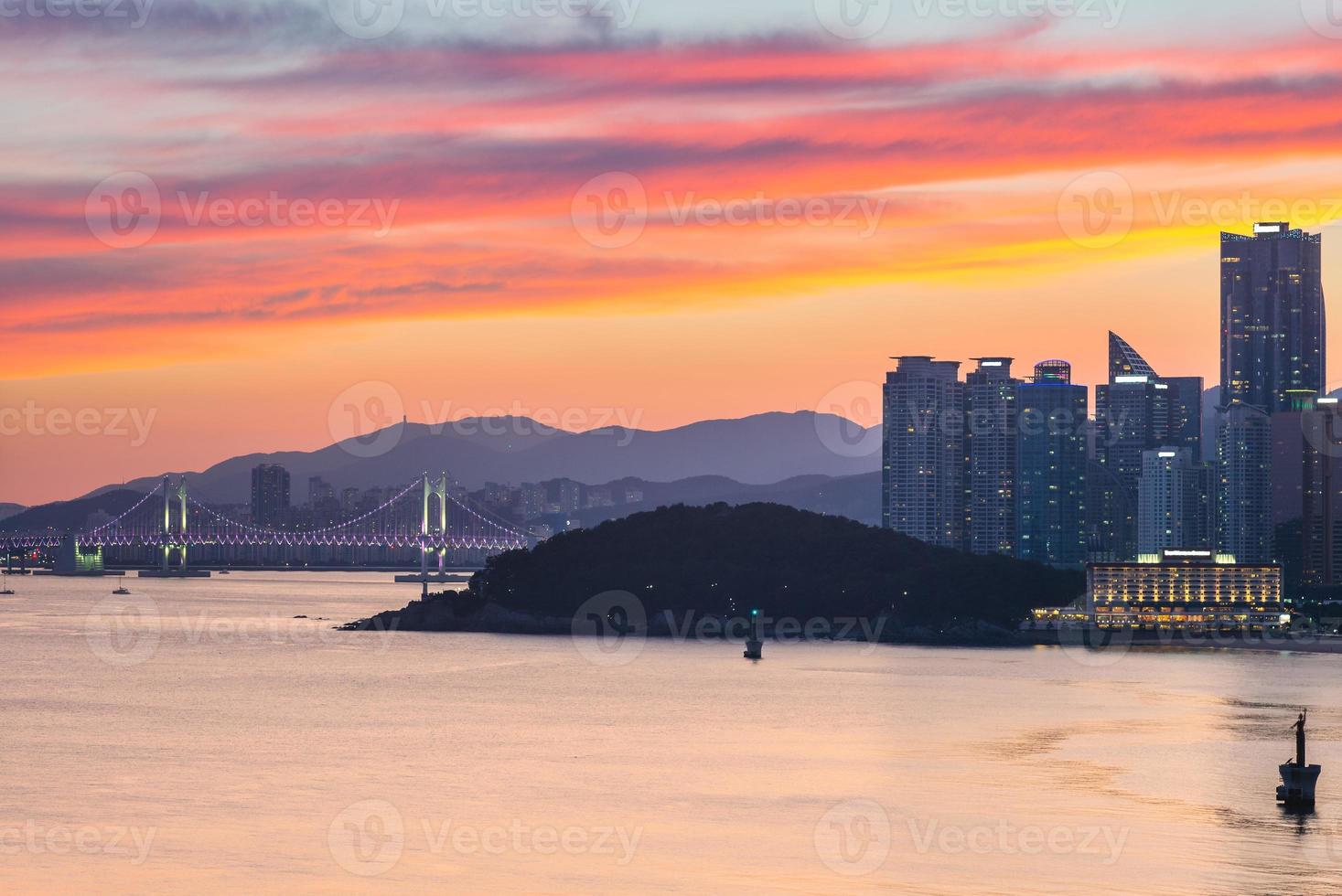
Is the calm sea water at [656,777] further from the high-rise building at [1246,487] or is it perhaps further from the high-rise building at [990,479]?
the high-rise building at [990,479]

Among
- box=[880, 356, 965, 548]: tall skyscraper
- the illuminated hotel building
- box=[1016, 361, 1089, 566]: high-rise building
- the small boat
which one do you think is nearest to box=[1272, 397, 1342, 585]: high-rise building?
box=[1016, 361, 1089, 566]: high-rise building

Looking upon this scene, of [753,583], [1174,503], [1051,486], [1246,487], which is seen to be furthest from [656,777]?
[1051,486]

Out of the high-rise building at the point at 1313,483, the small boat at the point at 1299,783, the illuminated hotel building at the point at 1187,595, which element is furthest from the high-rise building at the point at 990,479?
the small boat at the point at 1299,783

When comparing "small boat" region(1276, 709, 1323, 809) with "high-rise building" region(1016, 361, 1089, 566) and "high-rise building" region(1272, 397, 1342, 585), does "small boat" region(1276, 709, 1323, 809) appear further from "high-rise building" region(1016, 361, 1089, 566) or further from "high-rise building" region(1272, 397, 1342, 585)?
"high-rise building" region(1016, 361, 1089, 566)

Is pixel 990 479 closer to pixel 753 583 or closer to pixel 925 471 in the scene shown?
pixel 925 471

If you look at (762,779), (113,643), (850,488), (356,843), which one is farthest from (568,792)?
(850,488)

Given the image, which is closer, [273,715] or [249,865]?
[249,865]

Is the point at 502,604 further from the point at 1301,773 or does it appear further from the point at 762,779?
the point at 1301,773
